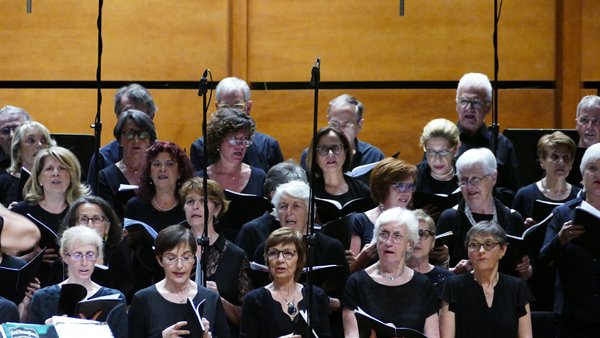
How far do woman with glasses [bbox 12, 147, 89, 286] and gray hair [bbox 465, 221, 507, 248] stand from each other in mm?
1505

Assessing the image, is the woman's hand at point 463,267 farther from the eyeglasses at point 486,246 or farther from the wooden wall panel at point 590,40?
the wooden wall panel at point 590,40

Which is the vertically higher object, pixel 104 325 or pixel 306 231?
pixel 306 231

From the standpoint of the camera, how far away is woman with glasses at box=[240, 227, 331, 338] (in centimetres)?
388

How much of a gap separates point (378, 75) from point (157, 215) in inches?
74.9

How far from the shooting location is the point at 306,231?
163 inches

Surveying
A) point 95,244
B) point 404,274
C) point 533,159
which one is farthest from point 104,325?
point 533,159

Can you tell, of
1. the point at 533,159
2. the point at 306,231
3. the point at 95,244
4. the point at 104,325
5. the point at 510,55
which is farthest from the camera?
the point at 510,55

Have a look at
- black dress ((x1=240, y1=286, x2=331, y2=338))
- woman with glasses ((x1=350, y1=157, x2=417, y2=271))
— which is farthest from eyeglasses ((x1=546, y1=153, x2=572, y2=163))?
black dress ((x1=240, y1=286, x2=331, y2=338))

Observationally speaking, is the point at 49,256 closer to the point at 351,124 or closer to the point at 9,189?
the point at 9,189

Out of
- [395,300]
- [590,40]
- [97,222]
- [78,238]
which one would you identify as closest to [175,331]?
[78,238]

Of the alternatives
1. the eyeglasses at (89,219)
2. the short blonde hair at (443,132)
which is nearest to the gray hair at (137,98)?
the eyeglasses at (89,219)

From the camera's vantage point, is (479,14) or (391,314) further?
(479,14)

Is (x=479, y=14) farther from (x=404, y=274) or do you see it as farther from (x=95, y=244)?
(x=95, y=244)

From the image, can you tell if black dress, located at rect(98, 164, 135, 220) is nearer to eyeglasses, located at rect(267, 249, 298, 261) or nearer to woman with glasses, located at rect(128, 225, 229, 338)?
woman with glasses, located at rect(128, 225, 229, 338)
